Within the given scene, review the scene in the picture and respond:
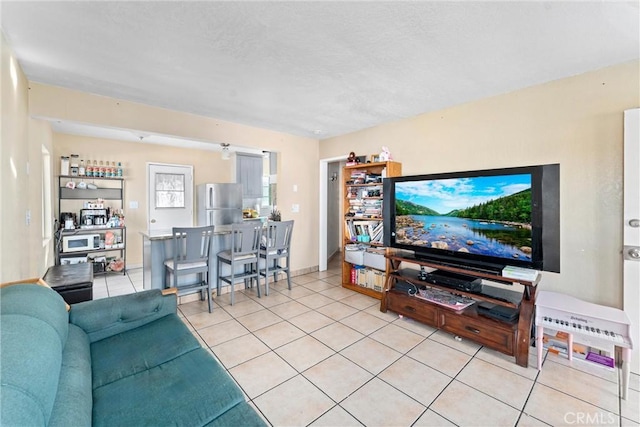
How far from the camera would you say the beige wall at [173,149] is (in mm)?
2770

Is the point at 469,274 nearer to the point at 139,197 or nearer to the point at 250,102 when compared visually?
the point at 250,102

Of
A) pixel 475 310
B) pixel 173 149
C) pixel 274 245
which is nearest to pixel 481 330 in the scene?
pixel 475 310

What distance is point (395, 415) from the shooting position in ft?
5.59

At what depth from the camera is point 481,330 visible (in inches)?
95.3

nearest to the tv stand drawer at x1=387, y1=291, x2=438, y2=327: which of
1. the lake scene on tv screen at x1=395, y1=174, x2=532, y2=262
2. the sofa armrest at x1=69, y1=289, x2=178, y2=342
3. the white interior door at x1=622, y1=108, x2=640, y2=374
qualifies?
the lake scene on tv screen at x1=395, y1=174, x2=532, y2=262

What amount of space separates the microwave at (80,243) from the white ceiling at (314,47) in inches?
104

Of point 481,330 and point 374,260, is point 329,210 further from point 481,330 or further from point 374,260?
point 481,330

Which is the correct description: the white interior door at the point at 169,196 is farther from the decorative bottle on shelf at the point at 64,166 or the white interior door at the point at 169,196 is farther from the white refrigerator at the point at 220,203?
the decorative bottle on shelf at the point at 64,166

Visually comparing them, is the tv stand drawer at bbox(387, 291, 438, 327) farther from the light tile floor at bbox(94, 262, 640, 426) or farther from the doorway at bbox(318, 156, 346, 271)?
the doorway at bbox(318, 156, 346, 271)

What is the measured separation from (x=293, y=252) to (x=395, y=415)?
315 cm

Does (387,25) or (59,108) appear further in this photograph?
(59,108)

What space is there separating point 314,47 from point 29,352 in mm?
2141

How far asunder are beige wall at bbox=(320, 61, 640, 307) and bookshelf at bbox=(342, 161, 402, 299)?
1190mm

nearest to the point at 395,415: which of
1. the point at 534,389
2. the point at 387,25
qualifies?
the point at 534,389
